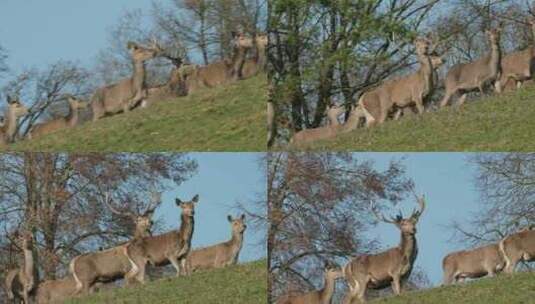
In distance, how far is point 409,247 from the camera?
23.4 m

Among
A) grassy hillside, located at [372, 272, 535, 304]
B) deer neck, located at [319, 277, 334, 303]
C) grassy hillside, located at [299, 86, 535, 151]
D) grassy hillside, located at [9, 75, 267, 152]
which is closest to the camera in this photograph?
grassy hillside, located at [372, 272, 535, 304]

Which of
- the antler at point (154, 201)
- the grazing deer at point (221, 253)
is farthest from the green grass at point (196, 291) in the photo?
the antler at point (154, 201)

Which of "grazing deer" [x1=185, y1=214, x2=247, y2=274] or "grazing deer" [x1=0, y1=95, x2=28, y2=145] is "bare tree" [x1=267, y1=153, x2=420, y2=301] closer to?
"grazing deer" [x1=185, y1=214, x2=247, y2=274]

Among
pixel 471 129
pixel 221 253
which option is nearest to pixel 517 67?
pixel 471 129

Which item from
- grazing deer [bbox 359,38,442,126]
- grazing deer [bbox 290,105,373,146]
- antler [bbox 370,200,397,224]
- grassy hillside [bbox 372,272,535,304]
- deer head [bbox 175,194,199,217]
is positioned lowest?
grassy hillside [bbox 372,272,535,304]

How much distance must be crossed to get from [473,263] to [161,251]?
171 inches

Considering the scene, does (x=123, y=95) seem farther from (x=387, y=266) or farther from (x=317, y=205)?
(x=387, y=266)

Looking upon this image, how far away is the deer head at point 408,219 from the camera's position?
23703 millimetres

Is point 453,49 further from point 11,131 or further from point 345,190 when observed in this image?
point 11,131

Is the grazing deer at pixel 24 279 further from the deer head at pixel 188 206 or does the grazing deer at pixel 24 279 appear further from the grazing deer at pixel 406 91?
the grazing deer at pixel 406 91

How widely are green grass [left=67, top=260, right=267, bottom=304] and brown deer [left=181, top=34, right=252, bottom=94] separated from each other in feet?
12.4

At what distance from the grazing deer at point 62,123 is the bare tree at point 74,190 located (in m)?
0.63

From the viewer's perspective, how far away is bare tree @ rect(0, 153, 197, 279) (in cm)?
2606

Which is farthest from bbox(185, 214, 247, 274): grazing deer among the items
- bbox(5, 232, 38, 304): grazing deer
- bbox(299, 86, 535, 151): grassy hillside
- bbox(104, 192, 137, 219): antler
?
bbox(5, 232, 38, 304): grazing deer
